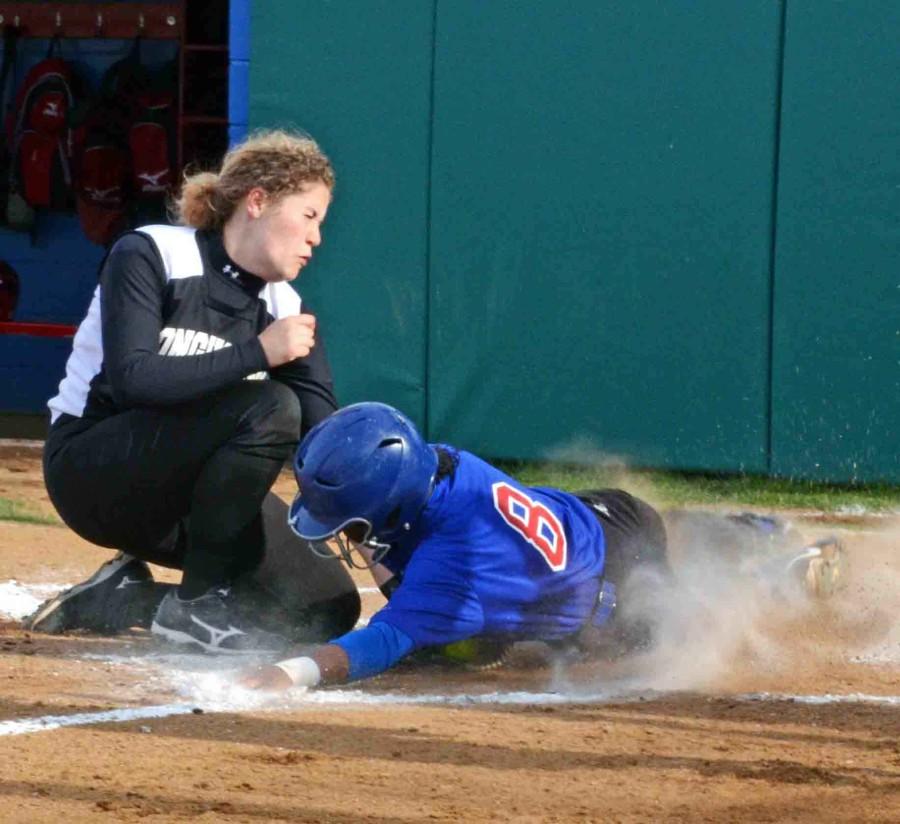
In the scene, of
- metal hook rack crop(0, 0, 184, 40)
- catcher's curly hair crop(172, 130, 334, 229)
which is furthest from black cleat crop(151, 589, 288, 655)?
metal hook rack crop(0, 0, 184, 40)

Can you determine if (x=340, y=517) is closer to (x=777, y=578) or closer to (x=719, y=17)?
(x=777, y=578)

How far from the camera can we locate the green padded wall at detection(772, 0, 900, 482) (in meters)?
8.35

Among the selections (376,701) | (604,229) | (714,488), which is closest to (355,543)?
(376,701)

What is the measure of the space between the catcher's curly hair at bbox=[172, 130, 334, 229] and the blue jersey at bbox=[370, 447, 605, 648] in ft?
2.88

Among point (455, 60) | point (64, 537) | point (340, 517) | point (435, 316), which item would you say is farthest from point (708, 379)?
point (340, 517)

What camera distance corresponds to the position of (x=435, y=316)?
8844 mm

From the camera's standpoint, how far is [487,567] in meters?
4.23

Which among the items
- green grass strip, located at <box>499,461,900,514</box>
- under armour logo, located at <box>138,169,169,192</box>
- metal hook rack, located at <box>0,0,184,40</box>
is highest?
metal hook rack, located at <box>0,0,184,40</box>

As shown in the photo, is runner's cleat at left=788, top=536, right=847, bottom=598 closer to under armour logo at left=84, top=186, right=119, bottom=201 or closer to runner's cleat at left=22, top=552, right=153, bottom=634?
runner's cleat at left=22, top=552, right=153, bottom=634

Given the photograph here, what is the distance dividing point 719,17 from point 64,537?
4.00 meters

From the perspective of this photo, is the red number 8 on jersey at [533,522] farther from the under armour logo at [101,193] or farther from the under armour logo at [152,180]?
the under armour logo at [101,193]

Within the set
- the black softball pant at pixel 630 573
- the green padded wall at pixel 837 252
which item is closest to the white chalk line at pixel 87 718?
the black softball pant at pixel 630 573

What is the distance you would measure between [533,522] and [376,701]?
1.90 feet

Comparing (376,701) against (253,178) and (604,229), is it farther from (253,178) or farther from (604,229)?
(604,229)
